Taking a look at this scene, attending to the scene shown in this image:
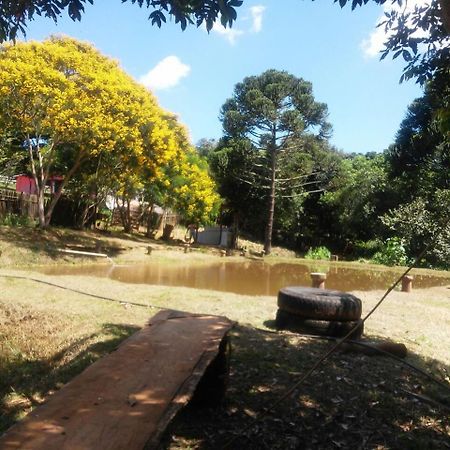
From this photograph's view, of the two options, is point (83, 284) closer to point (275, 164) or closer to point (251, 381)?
point (251, 381)

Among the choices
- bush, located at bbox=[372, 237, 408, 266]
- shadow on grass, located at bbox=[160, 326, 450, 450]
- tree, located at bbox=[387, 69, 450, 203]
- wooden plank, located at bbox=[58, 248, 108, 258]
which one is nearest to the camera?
shadow on grass, located at bbox=[160, 326, 450, 450]

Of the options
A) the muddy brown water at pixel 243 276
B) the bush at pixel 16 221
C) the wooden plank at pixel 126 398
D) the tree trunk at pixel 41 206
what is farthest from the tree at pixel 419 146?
the bush at pixel 16 221

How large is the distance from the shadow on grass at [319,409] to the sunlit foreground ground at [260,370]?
1cm

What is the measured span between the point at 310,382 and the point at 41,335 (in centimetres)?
362

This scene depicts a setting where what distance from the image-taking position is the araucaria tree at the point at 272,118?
25.2 metres

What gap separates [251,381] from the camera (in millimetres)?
4699

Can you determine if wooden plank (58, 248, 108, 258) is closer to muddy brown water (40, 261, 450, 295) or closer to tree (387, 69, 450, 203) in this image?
muddy brown water (40, 261, 450, 295)

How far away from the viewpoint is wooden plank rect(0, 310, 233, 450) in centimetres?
237

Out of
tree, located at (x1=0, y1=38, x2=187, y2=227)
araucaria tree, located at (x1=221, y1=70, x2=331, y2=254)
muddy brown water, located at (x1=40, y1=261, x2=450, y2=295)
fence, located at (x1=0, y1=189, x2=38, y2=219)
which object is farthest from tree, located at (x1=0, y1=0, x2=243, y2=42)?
araucaria tree, located at (x1=221, y1=70, x2=331, y2=254)

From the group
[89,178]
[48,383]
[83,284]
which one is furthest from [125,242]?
[48,383]

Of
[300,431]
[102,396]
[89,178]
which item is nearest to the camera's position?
[102,396]

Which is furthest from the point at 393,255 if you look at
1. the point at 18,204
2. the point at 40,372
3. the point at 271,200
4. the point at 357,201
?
the point at 40,372

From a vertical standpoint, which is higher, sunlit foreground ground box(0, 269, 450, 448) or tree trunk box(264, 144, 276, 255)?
tree trunk box(264, 144, 276, 255)

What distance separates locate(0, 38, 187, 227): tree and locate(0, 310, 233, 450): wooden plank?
43.1 ft
